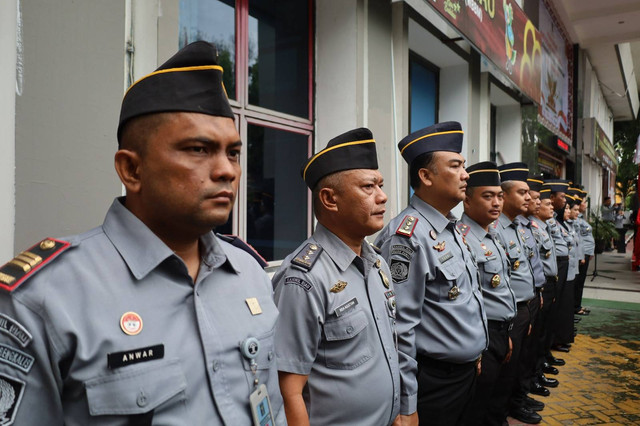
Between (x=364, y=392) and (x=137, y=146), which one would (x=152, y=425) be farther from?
(x=364, y=392)

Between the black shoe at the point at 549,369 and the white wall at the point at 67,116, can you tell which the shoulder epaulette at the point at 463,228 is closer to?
the white wall at the point at 67,116

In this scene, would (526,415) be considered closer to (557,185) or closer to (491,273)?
(491,273)

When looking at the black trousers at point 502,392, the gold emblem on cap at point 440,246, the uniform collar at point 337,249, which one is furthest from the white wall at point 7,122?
the black trousers at point 502,392

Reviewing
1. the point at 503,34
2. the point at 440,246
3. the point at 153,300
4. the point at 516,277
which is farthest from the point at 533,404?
the point at 503,34

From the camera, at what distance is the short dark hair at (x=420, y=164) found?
284cm

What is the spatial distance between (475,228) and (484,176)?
0.42m

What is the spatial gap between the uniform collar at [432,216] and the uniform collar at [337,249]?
725 mm

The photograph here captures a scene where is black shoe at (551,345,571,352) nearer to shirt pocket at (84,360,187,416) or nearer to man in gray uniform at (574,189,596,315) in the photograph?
man in gray uniform at (574,189,596,315)

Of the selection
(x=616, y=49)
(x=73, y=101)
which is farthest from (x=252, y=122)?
(x=616, y=49)

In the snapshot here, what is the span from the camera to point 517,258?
399 cm

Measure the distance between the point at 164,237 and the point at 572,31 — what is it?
15.2 meters

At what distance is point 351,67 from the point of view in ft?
12.9

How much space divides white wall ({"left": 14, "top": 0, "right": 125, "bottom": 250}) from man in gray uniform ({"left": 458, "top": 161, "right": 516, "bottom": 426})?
2.37 meters

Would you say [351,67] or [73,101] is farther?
[351,67]
